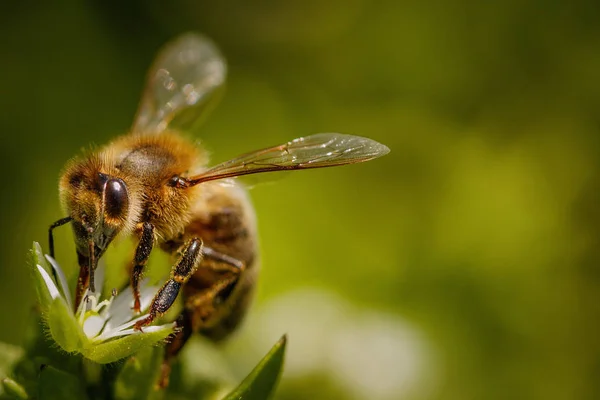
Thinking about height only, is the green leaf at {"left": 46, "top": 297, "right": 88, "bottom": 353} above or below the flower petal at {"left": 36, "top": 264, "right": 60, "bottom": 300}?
below

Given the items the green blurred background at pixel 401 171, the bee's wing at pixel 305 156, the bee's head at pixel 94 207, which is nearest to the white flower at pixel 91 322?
the bee's head at pixel 94 207

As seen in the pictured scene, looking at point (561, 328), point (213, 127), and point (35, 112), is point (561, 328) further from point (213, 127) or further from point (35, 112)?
point (35, 112)

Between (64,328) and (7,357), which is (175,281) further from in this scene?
(7,357)

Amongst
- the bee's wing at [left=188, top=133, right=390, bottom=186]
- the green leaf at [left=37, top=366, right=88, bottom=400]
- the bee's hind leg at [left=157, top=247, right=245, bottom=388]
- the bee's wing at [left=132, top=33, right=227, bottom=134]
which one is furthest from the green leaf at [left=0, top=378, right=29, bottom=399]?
the bee's wing at [left=132, top=33, right=227, bottom=134]

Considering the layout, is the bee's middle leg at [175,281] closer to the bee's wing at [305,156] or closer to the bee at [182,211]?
the bee at [182,211]

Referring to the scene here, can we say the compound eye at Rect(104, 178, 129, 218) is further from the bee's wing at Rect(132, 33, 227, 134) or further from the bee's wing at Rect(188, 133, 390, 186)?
the bee's wing at Rect(132, 33, 227, 134)
